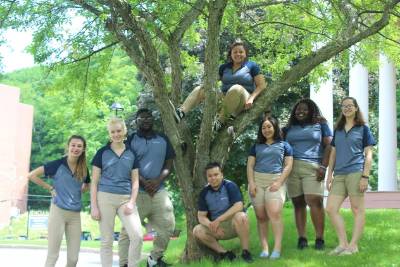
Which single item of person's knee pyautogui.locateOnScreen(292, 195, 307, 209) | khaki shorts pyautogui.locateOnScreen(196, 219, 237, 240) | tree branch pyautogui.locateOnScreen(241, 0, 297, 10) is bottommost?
khaki shorts pyautogui.locateOnScreen(196, 219, 237, 240)

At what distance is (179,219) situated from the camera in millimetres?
32938

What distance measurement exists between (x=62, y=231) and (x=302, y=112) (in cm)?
321

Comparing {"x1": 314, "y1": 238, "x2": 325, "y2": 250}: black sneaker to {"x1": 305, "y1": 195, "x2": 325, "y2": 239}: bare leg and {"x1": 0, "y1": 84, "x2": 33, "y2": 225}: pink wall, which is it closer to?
{"x1": 305, "y1": 195, "x2": 325, "y2": 239}: bare leg

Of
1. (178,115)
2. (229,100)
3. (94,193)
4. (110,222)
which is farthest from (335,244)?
(94,193)

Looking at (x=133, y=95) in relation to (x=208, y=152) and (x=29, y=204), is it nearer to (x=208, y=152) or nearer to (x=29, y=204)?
(x=29, y=204)

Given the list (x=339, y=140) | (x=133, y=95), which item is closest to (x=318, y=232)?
(x=339, y=140)

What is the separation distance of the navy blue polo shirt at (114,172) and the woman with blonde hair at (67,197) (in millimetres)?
276

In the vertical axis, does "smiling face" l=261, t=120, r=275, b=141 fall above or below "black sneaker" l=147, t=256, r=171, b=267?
above

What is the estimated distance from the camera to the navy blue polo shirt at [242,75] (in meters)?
8.09

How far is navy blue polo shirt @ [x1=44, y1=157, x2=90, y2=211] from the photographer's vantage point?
696 centimetres

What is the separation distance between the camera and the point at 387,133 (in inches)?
755

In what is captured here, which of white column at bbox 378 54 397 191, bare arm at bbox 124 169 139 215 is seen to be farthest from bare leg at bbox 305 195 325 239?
white column at bbox 378 54 397 191

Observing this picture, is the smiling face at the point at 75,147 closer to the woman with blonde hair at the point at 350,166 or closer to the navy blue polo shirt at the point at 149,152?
the navy blue polo shirt at the point at 149,152

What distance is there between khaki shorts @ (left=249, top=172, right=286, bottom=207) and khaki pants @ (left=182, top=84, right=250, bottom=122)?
1.02 meters
